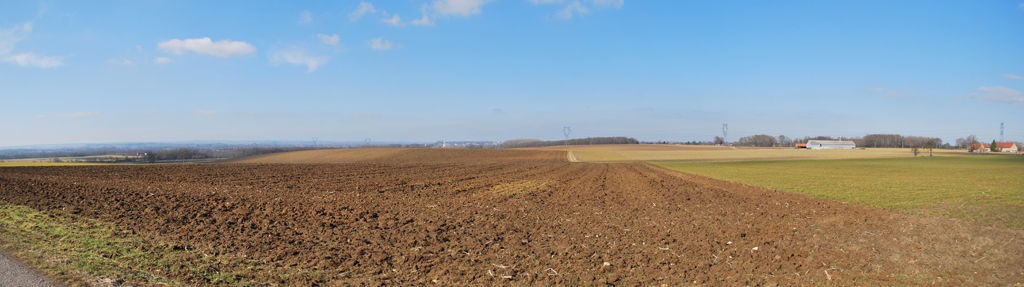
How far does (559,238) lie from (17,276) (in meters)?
8.71

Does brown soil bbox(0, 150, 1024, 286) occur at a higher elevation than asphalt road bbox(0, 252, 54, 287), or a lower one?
lower

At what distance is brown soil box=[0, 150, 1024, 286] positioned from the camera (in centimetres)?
724

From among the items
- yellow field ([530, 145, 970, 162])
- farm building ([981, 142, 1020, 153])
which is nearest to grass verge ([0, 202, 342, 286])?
yellow field ([530, 145, 970, 162])

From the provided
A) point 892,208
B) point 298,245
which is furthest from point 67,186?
point 892,208

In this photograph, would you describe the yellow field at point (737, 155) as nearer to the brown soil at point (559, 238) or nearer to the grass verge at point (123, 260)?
the brown soil at point (559, 238)

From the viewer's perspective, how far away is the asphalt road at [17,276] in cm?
597

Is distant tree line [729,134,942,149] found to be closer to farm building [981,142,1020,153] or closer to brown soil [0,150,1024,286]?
farm building [981,142,1020,153]

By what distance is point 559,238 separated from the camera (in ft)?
32.0

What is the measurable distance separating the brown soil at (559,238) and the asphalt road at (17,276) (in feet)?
5.15

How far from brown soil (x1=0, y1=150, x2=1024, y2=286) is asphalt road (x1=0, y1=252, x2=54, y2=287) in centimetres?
157

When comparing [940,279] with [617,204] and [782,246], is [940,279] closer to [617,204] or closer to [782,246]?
[782,246]

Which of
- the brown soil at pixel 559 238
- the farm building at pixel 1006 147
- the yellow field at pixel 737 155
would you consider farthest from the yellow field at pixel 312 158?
the farm building at pixel 1006 147

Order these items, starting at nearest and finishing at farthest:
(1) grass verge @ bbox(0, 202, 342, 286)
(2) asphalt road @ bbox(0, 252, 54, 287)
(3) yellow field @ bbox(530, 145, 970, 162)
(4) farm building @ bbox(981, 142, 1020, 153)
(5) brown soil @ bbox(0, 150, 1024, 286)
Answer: (2) asphalt road @ bbox(0, 252, 54, 287), (1) grass verge @ bbox(0, 202, 342, 286), (5) brown soil @ bbox(0, 150, 1024, 286), (3) yellow field @ bbox(530, 145, 970, 162), (4) farm building @ bbox(981, 142, 1020, 153)

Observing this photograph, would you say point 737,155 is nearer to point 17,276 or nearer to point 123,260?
point 123,260
